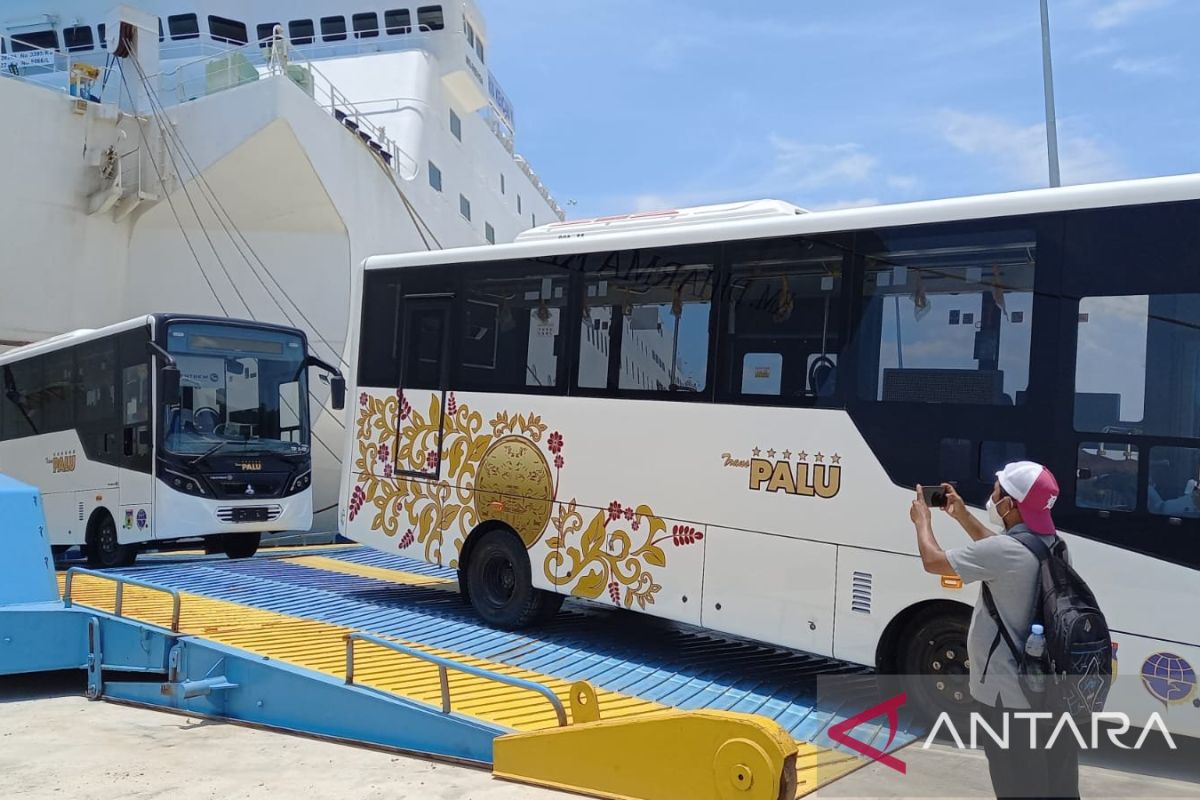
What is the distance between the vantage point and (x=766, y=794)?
418 cm

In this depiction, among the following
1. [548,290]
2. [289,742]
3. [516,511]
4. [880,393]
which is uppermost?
[548,290]

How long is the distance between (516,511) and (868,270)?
10.8 feet

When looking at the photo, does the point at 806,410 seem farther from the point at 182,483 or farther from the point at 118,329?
the point at 118,329

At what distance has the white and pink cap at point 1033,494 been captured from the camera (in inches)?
127

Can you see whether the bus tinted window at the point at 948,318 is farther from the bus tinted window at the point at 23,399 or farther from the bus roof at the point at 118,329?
the bus tinted window at the point at 23,399

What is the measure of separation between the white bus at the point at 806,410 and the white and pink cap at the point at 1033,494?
7.82 feet

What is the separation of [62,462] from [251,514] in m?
3.49

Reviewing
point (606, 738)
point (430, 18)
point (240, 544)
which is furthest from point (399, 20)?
point (606, 738)

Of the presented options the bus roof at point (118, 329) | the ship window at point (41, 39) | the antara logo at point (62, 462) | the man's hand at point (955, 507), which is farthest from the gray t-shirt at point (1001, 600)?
the ship window at point (41, 39)

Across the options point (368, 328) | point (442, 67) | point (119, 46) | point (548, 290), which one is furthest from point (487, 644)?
point (442, 67)

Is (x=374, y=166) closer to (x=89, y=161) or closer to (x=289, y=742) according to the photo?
(x=89, y=161)

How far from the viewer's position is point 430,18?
83.3 feet

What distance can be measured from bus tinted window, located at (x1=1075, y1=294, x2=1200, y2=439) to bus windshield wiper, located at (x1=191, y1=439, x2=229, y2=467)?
34.0 feet

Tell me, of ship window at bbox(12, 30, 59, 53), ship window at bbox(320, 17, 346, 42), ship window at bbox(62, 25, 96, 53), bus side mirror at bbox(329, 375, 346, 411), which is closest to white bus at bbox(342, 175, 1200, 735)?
bus side mirror at bbox(329, 375, 346, 411)
